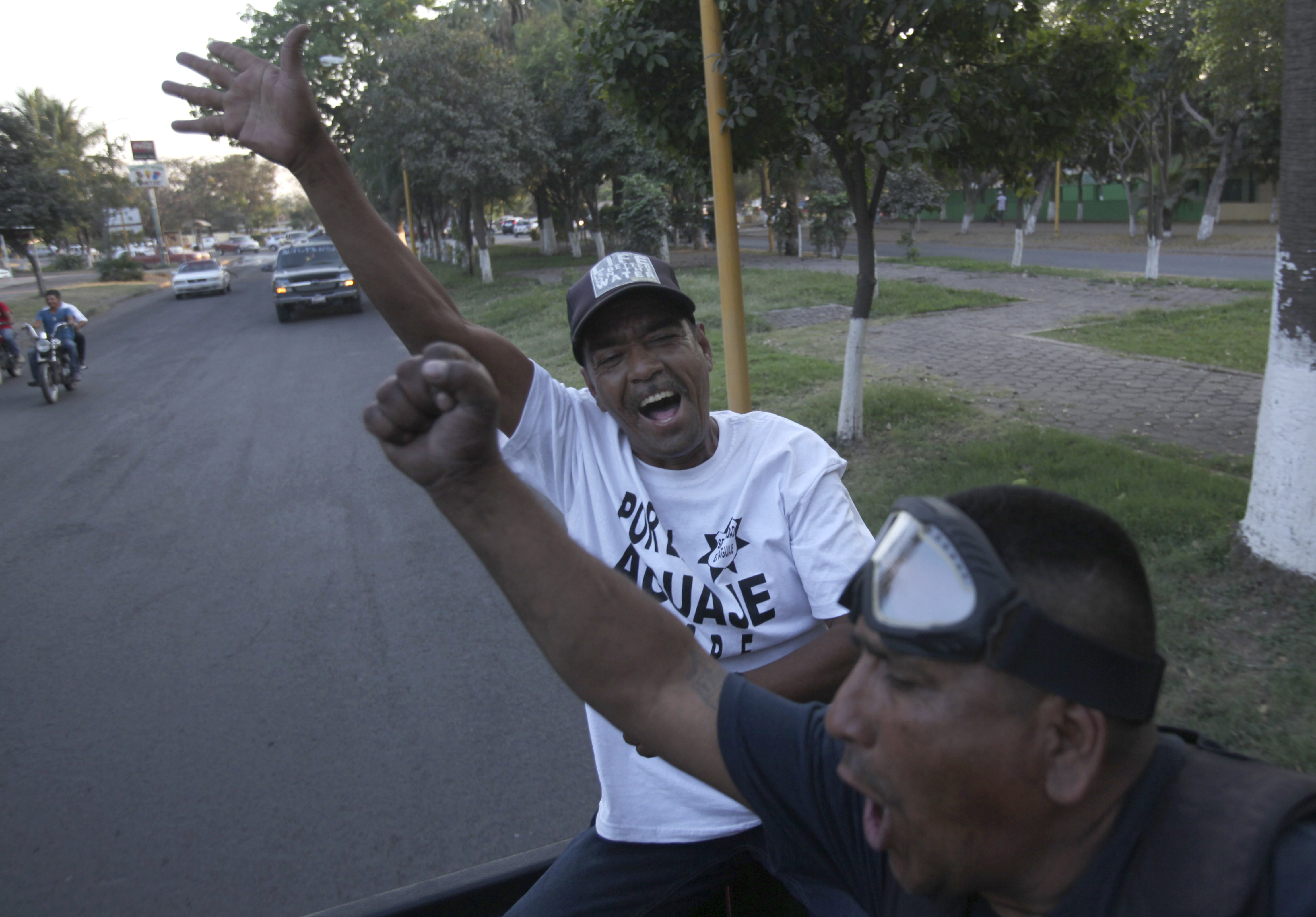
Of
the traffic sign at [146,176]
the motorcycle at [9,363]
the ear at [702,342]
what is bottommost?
the motorcycle at [9,363]

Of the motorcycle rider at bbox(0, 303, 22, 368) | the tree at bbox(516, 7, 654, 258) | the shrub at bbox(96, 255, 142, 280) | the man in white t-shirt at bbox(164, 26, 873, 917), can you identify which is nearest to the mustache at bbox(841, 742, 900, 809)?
the man in white t-shirt at bbox(164, 26, 873, 917)

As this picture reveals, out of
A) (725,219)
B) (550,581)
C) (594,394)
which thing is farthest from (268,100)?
(725,219)

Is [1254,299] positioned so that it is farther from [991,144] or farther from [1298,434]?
[1298,434]

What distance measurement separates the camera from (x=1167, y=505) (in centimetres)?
569

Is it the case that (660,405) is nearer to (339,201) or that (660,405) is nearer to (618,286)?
(618,286)

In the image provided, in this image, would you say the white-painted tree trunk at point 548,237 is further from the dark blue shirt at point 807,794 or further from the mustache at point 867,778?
the mustache at point 867,778

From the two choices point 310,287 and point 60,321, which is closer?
point 60,321

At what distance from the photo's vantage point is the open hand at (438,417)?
1081 millimetres

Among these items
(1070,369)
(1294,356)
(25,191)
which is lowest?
(1070,369)

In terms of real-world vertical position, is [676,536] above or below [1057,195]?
below

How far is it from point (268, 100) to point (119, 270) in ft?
164

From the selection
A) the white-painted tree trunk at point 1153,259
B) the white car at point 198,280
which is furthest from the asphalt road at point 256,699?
the white car at point 198,280

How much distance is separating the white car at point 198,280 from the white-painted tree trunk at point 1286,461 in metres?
35.9

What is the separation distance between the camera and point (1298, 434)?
15.6 ft
